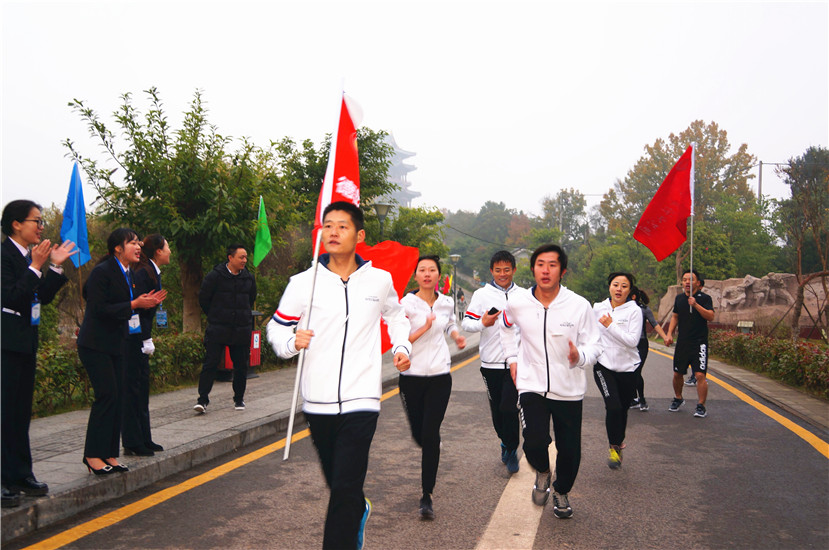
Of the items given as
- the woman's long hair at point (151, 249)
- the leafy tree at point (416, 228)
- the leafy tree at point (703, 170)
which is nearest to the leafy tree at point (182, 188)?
the woman's long hair at point (151, 249)

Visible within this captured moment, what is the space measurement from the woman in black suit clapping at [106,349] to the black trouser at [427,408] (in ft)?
6.87

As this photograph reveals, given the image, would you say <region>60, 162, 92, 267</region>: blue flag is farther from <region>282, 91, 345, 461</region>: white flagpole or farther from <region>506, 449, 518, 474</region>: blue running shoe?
<region>506, 449, 518, 474</region>: blue running shoe

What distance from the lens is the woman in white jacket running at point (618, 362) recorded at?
5.98m

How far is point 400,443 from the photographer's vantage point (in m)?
6.98

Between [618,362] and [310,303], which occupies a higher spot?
[310,303]

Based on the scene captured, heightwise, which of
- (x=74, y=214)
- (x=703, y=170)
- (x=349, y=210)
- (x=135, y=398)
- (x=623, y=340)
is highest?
(x=703, y=170)

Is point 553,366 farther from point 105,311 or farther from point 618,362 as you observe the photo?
point 105,311

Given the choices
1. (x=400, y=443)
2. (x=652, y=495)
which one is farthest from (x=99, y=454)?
(x=652, y=495)

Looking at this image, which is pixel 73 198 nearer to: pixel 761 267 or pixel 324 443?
pixel 324 443

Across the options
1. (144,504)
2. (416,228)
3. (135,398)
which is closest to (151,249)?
(135,398)

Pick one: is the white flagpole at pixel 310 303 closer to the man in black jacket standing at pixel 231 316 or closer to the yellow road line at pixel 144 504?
the yellow road line at pixel 144 504

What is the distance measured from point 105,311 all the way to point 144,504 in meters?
1.39

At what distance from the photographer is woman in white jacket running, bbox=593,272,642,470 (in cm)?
598

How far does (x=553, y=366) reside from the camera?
462 centimetres
